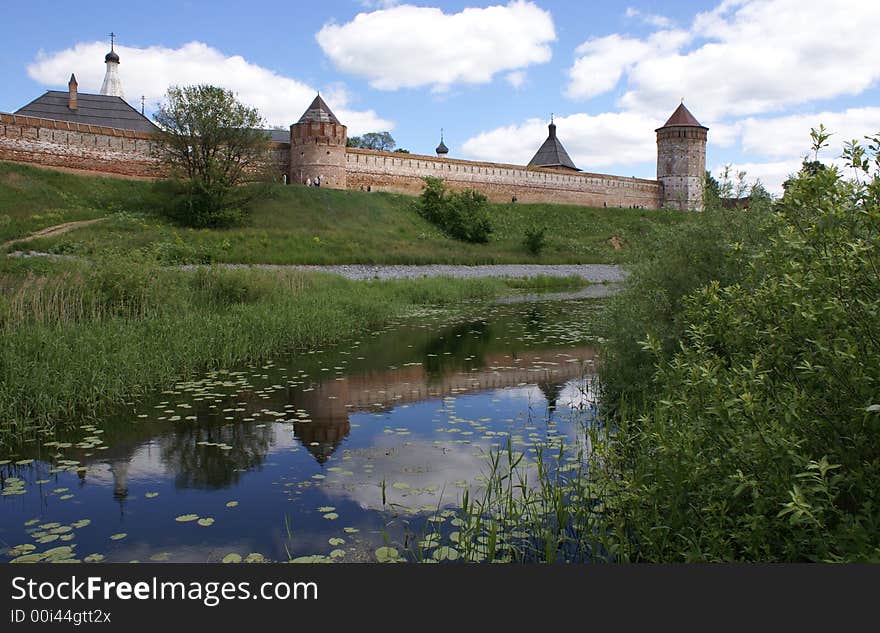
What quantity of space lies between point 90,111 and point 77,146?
6.19m

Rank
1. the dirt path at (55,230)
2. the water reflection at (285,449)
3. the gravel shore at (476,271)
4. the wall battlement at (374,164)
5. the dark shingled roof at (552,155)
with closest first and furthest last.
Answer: the water reflection at (285,449)
the dirt path at (55,230)
the gravel shore at (476,271)
the wall battlement at (374,164)
the dark shingled roof at (552,155)

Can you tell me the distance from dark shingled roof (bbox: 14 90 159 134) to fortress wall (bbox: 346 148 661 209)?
36.5 feet

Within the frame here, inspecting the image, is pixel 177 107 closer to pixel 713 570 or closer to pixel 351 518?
pixel 351 518

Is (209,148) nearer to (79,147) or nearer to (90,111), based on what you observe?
(79,147)

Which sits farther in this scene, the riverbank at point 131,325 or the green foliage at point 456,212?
the green foliage at point 456,212

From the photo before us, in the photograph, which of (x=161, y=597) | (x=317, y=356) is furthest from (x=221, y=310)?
(x=161, y=597)

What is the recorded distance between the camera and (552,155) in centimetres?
5147

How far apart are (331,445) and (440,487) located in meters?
1.34

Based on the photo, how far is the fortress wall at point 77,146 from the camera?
1064 inches

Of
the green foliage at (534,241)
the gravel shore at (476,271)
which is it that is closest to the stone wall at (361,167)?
the green foliage at (534,241)

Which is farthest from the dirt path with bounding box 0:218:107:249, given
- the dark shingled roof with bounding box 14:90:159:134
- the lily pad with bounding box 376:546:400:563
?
the lily pad with bounding box 376:546:400:563

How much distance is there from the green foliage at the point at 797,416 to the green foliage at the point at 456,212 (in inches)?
1157

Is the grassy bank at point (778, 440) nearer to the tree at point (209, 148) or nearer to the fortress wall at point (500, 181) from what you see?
the tree at point (209, 148)

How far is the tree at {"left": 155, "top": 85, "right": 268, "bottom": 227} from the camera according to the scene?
25.8 meters
